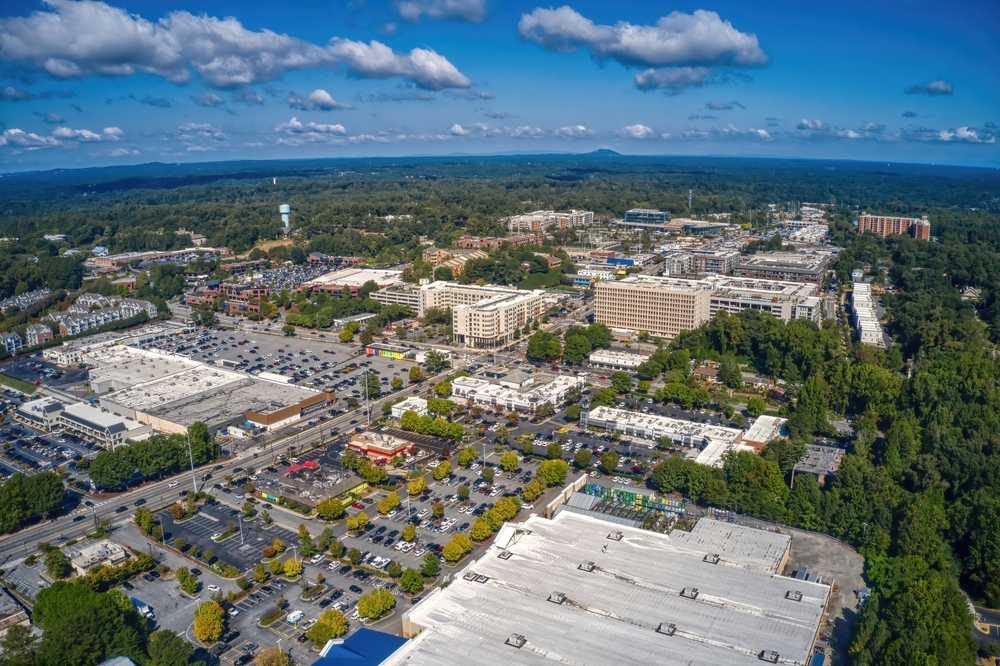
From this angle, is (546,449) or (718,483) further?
(546,449)

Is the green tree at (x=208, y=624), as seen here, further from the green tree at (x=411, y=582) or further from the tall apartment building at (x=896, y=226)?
the tall apartment building at (x=896, y=226)

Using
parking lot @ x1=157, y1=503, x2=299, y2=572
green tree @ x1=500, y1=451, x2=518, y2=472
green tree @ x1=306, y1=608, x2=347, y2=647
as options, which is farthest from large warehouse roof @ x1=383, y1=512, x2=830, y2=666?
parking lot @ x1=157, y1=503, x2=299, y2=572

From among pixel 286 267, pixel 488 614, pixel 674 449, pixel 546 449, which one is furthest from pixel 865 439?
pixel 286 267

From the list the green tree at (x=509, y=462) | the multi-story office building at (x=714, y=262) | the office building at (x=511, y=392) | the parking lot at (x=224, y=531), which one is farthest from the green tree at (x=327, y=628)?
the multi-story office building at (x=714, y=262)

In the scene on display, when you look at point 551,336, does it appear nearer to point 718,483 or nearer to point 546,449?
point 546,449

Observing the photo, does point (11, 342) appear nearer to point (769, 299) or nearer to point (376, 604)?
point (376, 604)
